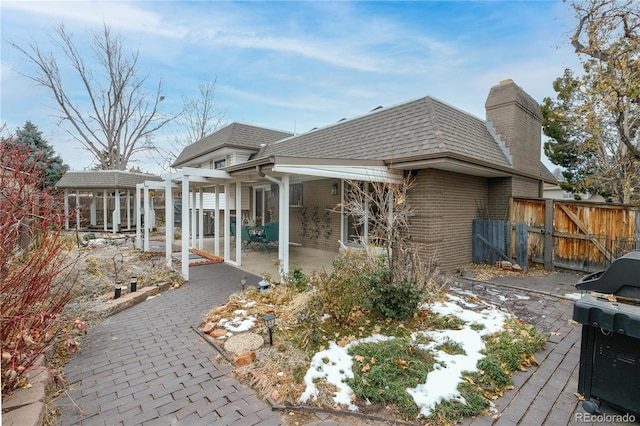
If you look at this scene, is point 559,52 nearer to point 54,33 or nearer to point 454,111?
point 454,111

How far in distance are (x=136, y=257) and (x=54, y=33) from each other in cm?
2148

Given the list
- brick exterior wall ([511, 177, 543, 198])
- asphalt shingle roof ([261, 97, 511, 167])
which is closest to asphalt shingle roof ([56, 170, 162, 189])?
asphalt shingle roof ([261, 97, 511, 167])

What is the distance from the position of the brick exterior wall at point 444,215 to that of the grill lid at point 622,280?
408 centimetres

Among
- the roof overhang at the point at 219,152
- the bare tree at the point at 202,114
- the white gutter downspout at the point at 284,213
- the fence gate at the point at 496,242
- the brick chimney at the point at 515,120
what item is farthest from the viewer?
the bare tree at the point at 202,114

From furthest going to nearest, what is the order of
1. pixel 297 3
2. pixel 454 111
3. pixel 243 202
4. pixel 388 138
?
pixel 243 202, pixel 454 111, pixel 388 138, pixel 297 3

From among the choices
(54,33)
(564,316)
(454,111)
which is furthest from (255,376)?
(54,33)

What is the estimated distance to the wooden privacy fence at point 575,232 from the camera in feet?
23.7

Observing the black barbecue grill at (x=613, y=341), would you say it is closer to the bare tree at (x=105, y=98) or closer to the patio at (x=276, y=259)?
the patio at (x=276, y=259)

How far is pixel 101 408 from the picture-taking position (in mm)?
2781

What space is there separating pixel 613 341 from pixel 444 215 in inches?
216

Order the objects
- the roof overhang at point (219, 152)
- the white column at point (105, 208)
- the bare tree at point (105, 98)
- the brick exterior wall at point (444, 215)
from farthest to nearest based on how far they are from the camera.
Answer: the bare tree at point (105, 98)
the white column at point (105, 208)
the roof overhang at point (219, 152)
the brick exterior wall at point (444, 215)

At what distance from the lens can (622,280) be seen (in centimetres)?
273

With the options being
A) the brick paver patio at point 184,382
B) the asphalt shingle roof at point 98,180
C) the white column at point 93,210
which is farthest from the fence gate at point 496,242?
the white column at point 93,210

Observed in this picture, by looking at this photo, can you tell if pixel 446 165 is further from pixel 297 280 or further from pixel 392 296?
pixel 297 280
